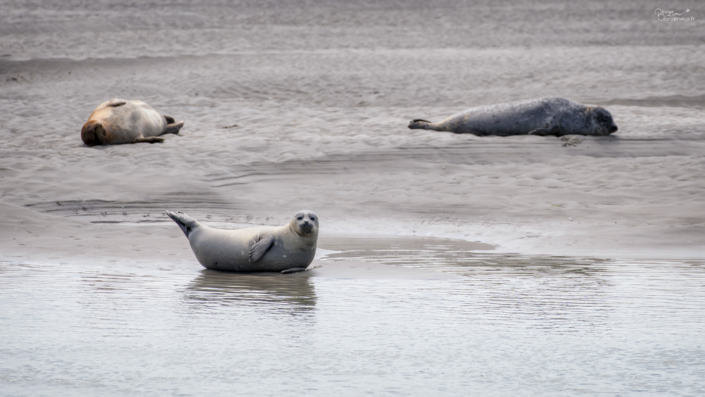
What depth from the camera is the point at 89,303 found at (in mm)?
4395

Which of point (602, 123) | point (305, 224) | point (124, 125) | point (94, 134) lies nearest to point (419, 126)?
point (602, 123)

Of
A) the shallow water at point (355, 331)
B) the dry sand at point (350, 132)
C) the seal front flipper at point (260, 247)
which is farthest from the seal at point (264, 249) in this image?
the dry sand at point (350, 132)

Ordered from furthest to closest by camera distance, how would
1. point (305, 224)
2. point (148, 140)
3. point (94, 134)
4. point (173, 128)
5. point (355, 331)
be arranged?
point (173, 128)
point (148, 140)
point (94, 134)
point (305, 224)
point (355, 331)

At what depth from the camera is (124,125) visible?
35.8 feet

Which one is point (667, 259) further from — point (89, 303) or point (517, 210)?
point (89, 303)

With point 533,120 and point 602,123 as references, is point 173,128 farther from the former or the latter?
point 602,123

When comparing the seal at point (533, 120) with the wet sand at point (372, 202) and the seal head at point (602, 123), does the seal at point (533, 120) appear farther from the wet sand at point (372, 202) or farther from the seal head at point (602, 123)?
the wet sand at point (372, 202)

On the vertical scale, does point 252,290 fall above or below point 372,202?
below

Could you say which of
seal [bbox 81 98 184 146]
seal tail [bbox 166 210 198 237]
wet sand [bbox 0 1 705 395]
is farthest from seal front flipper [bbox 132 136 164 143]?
seal tail [bbox 166 210 198 237]

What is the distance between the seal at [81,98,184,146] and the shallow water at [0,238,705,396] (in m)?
5.36

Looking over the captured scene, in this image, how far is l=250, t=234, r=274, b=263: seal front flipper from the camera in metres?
5.35

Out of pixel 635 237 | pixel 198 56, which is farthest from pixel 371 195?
pixel 198 56

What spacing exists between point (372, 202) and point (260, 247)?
303 centimetres

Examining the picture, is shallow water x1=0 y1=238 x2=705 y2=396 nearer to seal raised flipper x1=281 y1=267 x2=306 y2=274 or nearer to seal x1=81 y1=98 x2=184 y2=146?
seal raised flipper x1=281 y1=267 x2=306 y2=274
